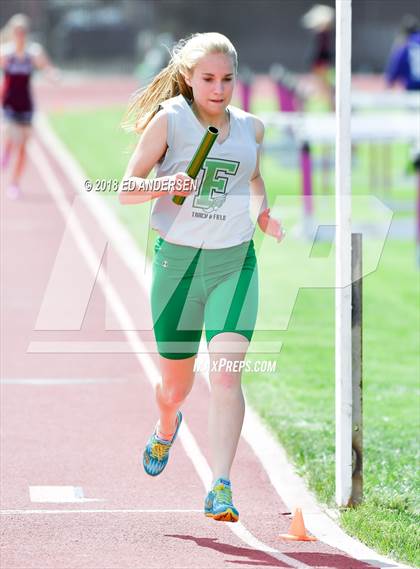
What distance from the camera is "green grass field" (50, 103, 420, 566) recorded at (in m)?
7.35

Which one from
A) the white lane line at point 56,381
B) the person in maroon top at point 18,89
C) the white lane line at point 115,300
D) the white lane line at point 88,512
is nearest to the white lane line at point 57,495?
the white lane line at point 88,512

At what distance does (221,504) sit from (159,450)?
86 centimetres

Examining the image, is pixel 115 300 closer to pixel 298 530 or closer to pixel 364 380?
pixel 364 380

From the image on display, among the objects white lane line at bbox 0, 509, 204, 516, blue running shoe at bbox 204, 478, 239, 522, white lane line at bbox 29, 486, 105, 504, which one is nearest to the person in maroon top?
white lane line at bbox 29, 486, 105, 504

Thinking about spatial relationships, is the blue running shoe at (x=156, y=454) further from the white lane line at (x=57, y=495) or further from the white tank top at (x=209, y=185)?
the white tank top at (x=209, y=185)

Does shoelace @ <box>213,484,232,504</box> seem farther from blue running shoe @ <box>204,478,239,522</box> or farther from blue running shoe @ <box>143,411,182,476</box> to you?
blue running shoe @ <box>143,411,182,476</box>

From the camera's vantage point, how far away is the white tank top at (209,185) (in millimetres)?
6578

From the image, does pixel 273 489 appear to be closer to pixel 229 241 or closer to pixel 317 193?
pixel 229 241

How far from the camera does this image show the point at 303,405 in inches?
389

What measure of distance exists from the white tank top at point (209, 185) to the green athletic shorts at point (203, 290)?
0.20 feet

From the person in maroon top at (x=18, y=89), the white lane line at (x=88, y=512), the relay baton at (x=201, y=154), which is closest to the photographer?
the relay baton at (x=201, y=154)

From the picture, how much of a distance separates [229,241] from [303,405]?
3.41 m

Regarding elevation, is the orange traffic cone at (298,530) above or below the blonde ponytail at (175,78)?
below

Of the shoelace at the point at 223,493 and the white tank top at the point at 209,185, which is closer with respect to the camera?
the shoelace at the point at 223,493
